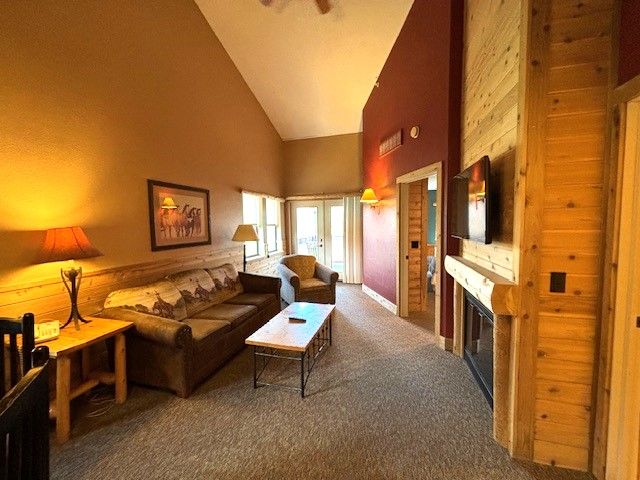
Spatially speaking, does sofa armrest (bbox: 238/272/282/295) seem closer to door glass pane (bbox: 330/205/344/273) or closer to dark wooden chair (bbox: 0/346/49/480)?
door glass pane (bbox: 330/205/344/273)

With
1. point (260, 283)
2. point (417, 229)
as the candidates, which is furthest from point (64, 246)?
point (417, 229)

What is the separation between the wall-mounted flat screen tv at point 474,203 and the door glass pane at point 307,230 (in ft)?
13.6

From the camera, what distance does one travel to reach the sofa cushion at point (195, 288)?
121 inches

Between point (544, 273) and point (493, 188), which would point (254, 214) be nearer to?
point (493, 188)

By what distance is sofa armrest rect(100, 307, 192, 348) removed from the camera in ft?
7.11

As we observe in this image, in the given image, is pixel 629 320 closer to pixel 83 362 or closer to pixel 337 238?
pixel 83 362

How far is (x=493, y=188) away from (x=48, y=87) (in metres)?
3.39

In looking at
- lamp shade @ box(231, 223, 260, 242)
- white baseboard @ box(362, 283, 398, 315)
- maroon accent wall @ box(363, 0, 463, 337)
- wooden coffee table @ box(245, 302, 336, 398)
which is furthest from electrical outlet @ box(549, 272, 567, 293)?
lamp shade @ box(231, 223, 260, 242)

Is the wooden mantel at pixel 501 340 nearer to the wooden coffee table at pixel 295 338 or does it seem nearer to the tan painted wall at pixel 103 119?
the wooden coffee table at pixel 295 338

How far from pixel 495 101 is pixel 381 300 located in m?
3.30

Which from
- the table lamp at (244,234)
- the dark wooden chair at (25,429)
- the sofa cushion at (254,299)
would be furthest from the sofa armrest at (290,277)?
the dark wooden chair at (25,429)

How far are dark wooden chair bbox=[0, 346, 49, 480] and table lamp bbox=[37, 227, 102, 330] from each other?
1.58m

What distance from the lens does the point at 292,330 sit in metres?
2.49

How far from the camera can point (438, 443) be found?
5.85 ft
